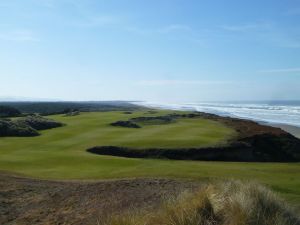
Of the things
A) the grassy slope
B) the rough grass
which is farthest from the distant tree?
the rough grass

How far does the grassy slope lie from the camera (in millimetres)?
19764

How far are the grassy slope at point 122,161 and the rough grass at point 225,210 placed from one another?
5.19m

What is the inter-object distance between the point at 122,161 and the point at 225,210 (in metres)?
16.8

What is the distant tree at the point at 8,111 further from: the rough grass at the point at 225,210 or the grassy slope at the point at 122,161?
the rough grass at the point at 225,210

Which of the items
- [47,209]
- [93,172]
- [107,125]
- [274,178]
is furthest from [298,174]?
[107,125]

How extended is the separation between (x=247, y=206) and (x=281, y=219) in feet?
1.94

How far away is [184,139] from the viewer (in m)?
33.4

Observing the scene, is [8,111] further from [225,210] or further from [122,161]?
[225,210]

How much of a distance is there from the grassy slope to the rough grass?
519cm

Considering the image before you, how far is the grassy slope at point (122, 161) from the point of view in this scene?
19764 millimetres

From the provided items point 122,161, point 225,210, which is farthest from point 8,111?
point 225,210

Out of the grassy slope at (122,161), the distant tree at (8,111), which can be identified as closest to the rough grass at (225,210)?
the grassy slope at (122,161)

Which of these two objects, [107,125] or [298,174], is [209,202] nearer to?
[298,174]

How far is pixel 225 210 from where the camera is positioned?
802 centimetres
